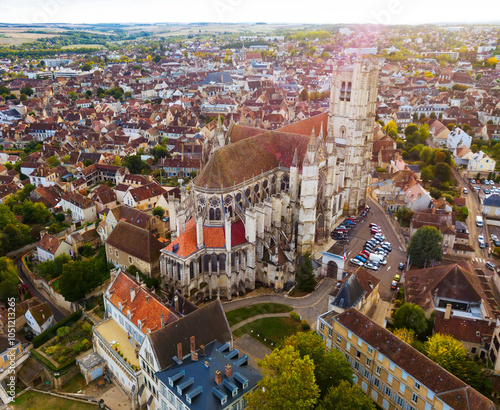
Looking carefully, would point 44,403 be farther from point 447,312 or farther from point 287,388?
point 447,312

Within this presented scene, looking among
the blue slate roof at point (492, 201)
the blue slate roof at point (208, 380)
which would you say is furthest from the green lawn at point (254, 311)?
the blue slate roof at point (492, 201)

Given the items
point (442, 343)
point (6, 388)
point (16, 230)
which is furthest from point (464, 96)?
point (6, 388)

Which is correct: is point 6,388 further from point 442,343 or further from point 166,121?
point 166,121

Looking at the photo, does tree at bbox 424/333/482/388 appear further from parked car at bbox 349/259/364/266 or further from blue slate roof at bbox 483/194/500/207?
blue slate roof at bbox 483/194/500/207

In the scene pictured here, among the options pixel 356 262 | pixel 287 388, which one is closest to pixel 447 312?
pixel 356 262

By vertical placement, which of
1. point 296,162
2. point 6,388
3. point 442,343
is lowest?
point 6,388
